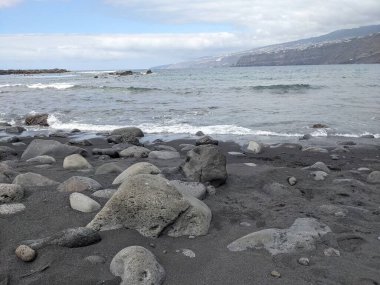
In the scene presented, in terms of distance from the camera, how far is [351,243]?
4316 millimetres

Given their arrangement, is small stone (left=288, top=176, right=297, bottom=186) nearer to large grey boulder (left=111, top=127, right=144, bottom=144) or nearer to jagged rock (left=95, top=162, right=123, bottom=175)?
jagged rock (left=95, top=162, right=123, bottom=175)

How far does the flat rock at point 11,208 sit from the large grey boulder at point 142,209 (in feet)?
3.12

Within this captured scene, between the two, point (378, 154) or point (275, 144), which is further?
point (275, 144)

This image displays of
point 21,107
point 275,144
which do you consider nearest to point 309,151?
point 275,144

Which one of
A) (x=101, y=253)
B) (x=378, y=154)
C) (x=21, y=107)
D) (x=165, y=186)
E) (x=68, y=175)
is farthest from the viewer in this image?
(x=21, y=107)

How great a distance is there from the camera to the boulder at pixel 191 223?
4.38 meters

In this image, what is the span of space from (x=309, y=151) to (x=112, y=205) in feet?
21.3

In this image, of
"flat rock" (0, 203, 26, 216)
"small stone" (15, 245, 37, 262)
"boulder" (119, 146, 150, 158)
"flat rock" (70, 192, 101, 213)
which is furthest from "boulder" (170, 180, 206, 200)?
"boulder" (119, 146, 150, 158)

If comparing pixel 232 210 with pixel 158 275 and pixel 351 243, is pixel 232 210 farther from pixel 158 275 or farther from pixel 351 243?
pixel 158 275

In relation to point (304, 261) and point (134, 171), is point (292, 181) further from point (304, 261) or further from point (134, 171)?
point (304, 261)

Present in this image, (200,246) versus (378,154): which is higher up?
(200,246)

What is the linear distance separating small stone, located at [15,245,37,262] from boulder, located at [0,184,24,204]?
1295 millimetres

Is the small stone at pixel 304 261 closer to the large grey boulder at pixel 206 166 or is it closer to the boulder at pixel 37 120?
the large grey boulder at pixel 206 166

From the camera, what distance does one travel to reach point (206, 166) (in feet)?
20.7
